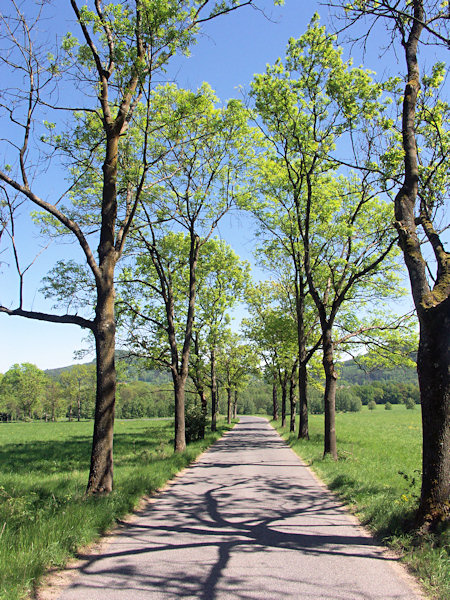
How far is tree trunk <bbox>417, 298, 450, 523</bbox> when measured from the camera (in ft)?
17.4

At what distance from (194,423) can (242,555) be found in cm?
1701

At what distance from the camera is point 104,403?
26.0ft

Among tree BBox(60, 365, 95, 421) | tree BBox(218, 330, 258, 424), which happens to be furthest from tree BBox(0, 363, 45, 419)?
tree BBox(218, 330, 258, 424)

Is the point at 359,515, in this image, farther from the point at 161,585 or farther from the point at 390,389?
the point at 390,389

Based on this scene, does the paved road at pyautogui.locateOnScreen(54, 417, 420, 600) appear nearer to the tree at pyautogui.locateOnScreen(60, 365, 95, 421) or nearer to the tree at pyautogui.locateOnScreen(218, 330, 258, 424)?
the tree at pyautogui.locateOnScreen(218, 330, 258, 424)

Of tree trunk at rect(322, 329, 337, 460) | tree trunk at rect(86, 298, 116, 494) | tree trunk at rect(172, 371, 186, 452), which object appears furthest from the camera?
tree trunk at rect(172, 371, 186, 452)

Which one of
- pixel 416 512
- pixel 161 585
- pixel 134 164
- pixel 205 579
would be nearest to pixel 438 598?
pixel 416 512

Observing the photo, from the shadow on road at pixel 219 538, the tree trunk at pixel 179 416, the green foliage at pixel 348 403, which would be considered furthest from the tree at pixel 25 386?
the green foliage at pixel 348 403

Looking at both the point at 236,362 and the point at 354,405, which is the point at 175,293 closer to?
the point at 236,362

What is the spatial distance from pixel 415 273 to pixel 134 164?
842 centimetres

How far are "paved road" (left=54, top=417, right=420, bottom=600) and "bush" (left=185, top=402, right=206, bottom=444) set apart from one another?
509 inches

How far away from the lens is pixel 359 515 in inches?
267

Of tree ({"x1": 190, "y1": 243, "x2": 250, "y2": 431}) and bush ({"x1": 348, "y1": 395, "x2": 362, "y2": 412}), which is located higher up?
tree ({"x1": 190, "y1": 243, "x2": 250, "y2": 431})

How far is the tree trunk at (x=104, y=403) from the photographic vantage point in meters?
7.67
